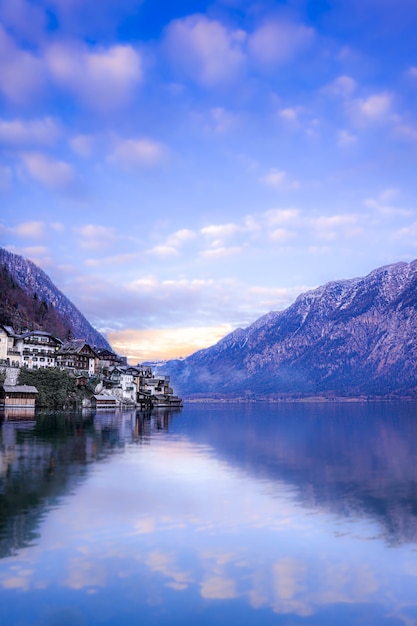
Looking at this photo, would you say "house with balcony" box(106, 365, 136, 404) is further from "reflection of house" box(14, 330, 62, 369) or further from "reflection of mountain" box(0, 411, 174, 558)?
"reflection of mountain" box(0, 411, 174, 558)

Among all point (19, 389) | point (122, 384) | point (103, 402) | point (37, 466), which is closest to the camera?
point (37, 466)

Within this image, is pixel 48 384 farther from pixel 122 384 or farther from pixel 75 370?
pixel 122 384

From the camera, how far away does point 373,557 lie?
2114 cm

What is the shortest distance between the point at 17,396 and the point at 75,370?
3564 centimetres

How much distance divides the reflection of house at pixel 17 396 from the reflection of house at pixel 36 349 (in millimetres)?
20236

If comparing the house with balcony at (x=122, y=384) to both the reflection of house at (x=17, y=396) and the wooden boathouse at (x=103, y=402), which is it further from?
the reflection of house at (x=17, y=396)

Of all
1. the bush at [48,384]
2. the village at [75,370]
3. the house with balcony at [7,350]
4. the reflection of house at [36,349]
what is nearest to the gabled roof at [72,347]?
the village at [75,370]

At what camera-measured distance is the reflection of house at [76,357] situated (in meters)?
143

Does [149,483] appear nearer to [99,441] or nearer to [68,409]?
[99,441]

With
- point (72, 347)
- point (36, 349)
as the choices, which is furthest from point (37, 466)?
point (72, 347)

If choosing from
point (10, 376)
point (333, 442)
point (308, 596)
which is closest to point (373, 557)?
point (308, 596)

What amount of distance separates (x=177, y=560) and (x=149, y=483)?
16598mm

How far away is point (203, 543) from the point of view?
2253 centimetres

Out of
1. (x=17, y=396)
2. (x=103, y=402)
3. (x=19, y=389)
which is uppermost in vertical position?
(x=19, y=389)
